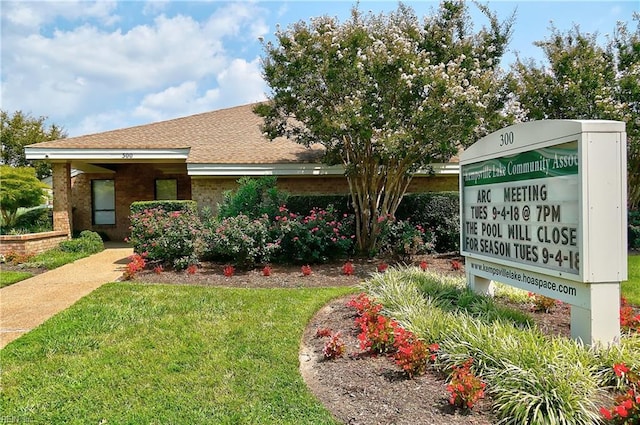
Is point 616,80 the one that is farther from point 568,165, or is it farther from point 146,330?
point 146,330

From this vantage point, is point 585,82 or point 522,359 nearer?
point 522,359

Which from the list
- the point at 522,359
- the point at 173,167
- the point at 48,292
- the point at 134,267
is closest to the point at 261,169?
the point at 173,167

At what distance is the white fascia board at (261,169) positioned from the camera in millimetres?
12600

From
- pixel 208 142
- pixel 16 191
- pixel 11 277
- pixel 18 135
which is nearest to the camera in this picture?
pixel 11 277

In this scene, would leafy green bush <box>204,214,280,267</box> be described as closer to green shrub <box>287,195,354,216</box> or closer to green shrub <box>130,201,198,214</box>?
green shrub <box>287,195,354,216</box>

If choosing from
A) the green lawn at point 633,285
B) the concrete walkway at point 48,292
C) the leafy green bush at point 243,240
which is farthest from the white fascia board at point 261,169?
the green lawn at point 633,285

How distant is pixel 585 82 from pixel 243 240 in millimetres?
10698

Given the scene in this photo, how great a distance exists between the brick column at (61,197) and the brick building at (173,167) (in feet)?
0.09

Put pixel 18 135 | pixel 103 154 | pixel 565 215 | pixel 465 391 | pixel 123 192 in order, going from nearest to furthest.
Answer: pixel 465 391, pixel 565 215, pixel 103 154, pixel 123 192, pixel 18 135

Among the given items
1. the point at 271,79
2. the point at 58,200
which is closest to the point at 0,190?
the point at 58,200

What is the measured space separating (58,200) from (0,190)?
63.2 inches

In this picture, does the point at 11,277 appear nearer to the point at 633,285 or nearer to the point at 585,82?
the point at 633,285

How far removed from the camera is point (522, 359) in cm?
350

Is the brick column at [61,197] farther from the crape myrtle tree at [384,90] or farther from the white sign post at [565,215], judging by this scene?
the white sign post at [565,215]
